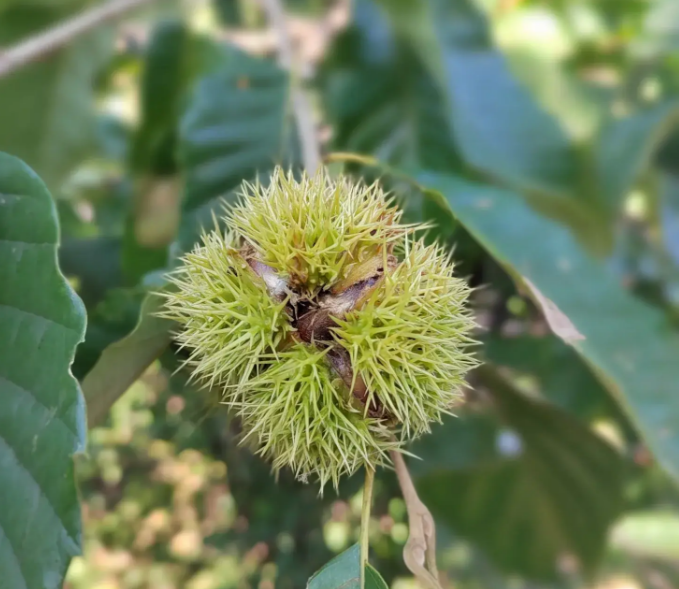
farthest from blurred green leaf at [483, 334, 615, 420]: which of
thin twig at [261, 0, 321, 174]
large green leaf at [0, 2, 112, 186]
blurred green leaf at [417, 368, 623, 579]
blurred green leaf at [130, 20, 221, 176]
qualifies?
large green leaf at [0, 2, 112, 186]

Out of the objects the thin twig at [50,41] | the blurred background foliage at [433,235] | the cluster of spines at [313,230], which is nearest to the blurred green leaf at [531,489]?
the blurred background foliage at [433,235]

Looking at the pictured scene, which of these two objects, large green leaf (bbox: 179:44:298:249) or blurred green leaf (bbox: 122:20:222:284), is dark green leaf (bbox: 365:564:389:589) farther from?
blurred green leaf (bbox: 122:20:222:284)

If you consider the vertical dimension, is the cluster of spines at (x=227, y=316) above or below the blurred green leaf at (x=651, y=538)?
above

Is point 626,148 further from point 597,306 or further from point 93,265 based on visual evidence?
point 93,265

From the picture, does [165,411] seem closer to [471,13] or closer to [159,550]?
[159,550]

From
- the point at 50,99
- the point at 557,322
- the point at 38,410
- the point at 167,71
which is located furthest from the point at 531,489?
the point at 50,99

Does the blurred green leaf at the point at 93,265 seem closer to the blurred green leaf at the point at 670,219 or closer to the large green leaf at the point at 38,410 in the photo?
the large green leaf at the point at 38,410

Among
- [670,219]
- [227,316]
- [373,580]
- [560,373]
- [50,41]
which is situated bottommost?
[560,373]

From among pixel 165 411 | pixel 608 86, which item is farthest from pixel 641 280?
pixel 165 411
